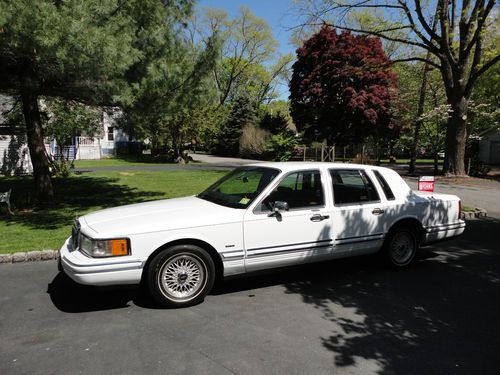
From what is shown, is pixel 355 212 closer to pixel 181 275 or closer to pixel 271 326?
pixel 271 326

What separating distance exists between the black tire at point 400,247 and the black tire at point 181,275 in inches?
103

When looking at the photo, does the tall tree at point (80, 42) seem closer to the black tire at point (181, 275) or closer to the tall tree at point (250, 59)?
the black tire at point (181, 275)

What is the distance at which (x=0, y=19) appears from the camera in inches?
242

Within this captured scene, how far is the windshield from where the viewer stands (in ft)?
16.1

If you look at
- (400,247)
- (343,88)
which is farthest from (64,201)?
(343,88)

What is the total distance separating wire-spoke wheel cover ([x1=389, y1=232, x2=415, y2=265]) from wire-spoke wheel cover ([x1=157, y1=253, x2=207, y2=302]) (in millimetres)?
2830

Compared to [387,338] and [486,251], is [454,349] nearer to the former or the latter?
[387,338]

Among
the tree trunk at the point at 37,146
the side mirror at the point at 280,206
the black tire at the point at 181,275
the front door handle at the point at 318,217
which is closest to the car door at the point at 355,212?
the front door handle at the point at 318,217

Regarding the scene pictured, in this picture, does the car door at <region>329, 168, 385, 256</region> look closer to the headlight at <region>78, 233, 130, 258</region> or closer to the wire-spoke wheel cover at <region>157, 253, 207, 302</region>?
the wire-spoke wheel cover at <region>157, 253, 207, 302</region>

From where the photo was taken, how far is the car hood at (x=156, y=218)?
424cm

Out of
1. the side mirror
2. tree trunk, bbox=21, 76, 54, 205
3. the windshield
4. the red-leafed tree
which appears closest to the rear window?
the windshield

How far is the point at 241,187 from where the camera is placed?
5301mm

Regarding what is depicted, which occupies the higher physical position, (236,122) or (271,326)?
(236,122)

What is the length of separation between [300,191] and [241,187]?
2.54ft
